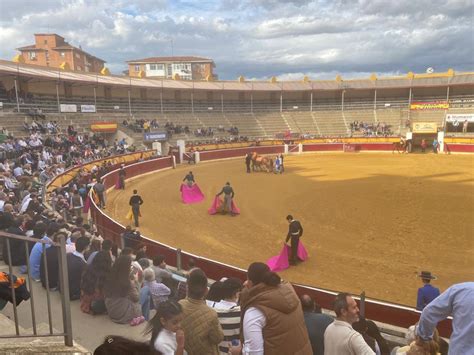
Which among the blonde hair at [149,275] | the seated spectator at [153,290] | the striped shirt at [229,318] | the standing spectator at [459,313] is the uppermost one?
the standing spectator at [459,313]

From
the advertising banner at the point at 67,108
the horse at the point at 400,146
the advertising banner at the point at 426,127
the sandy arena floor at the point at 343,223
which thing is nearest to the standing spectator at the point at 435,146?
the advertising banner at the point at 426,127

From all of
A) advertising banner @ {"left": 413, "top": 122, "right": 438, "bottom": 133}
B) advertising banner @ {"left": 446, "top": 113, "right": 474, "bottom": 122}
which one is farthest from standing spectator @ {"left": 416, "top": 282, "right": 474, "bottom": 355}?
advertising banner @ {"left": 446, "top": 113, "right": 474, "bottom": 122}

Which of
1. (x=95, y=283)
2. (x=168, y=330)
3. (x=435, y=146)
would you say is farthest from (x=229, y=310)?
(x=435, y=146)

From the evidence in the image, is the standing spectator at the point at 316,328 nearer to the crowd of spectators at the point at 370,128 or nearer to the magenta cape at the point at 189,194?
the magenta cape at the point at 189,194

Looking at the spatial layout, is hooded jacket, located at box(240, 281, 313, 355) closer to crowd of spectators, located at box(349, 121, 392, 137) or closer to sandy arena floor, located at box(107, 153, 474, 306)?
sandy arena floor, located at box(107, 153, 474, 306)

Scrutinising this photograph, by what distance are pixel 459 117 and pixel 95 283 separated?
42.5 metres

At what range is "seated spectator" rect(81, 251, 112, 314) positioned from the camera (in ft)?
17.7

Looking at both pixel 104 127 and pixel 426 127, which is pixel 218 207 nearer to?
pixel 104 127

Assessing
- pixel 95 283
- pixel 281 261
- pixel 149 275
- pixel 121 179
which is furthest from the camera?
pixel 121 179

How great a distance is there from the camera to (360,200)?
55.7 ft

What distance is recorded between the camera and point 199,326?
3.03 meters

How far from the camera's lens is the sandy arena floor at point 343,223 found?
963 cm

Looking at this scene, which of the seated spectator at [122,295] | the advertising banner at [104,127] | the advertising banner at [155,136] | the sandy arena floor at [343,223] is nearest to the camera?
the seated spectator at [122,295]

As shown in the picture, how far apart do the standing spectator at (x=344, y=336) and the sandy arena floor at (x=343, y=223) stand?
589 cm
